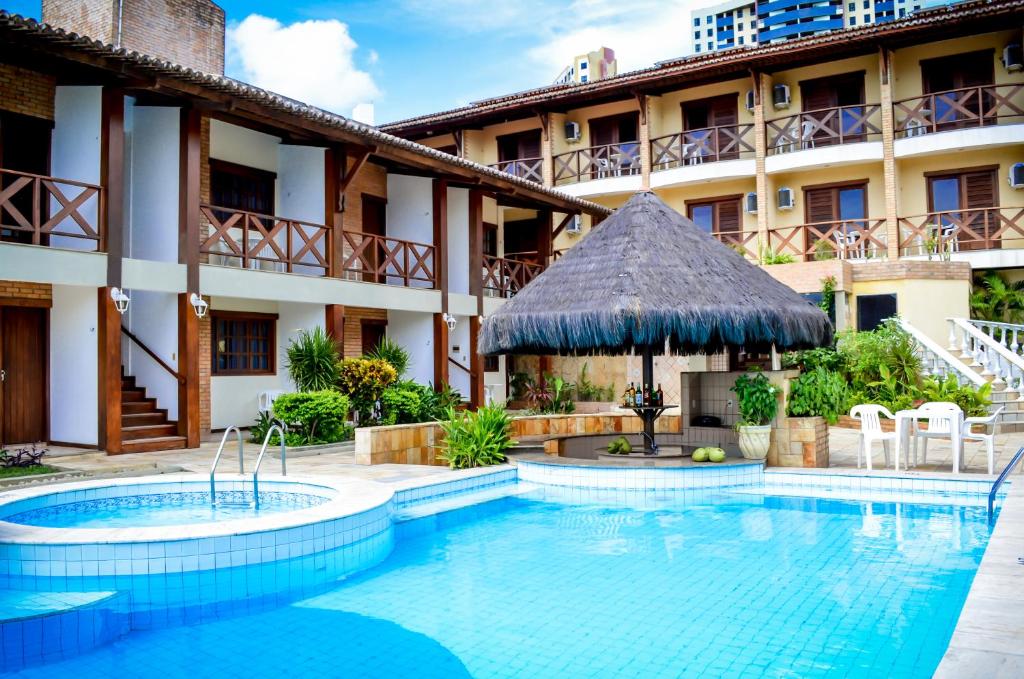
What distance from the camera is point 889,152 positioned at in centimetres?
1947

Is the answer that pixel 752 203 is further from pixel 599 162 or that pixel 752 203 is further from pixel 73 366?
pixel 73 366

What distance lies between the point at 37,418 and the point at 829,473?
10351mm

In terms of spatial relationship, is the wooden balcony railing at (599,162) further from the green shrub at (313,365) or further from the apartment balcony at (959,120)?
the green shrub at (313,365)

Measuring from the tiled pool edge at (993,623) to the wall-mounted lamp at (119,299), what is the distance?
9.79 metres

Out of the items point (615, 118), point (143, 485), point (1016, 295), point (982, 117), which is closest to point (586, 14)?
point (615, 118)

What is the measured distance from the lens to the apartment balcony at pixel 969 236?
18.2 meters

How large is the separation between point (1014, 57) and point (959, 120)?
5.49 feet

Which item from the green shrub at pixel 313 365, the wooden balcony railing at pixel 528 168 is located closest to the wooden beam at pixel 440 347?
the green shrub at pixel 313 365

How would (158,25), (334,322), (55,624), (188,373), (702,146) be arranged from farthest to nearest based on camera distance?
(702,146) < (158,25) < (334,322) < (188,373) < (55,624)

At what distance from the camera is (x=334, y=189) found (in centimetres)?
1433

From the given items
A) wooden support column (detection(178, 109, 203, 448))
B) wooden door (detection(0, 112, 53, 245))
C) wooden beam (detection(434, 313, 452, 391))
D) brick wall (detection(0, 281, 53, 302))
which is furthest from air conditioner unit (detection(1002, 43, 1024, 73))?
brick wall (detection(0, 281, 53, 302))

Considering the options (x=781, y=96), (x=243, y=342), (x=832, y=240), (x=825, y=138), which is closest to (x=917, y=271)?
(x=832, y=240)

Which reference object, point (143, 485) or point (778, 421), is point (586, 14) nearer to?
point (778, 421)

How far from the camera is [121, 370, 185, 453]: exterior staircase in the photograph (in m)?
11.0
